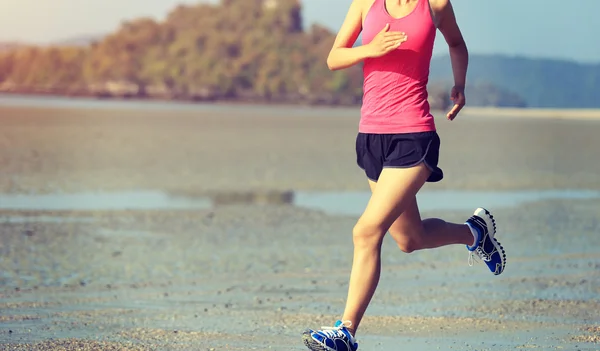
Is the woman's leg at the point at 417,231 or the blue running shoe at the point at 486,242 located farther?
the blue running shoe at the point at 486,242

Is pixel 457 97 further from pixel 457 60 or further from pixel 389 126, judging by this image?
pixel 389 126

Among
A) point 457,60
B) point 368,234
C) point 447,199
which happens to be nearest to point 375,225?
point 368,234

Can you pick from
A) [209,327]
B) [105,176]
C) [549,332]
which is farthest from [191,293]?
[105,176]

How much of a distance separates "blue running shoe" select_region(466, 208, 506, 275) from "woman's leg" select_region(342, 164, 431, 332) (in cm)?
124

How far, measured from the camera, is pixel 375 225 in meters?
5.73

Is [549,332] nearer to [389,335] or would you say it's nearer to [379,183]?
[389,335]

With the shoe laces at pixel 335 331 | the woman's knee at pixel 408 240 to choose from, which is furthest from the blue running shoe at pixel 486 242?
the shoe laces at pixel 335 331

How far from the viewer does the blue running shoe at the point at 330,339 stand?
5559mm

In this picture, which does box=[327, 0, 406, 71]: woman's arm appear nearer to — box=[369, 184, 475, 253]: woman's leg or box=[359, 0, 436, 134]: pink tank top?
box=[359, 0, 436, 134]: pink tank top

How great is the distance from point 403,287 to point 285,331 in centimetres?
188

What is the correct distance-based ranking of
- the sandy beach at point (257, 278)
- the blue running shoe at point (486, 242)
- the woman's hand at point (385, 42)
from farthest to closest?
the blue running shoe at point (486, 242) → the sandy beach at point (257, 278) → the woman's hand at point (385, 42)

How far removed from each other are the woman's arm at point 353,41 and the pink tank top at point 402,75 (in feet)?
Result: 0.33

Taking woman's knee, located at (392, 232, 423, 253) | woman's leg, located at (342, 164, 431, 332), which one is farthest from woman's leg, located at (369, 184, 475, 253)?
woman's leg, located at (342, 164, 431, 332)

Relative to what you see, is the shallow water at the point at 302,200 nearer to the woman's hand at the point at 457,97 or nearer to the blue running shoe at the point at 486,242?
the blue running shoe at the point at 486,242
